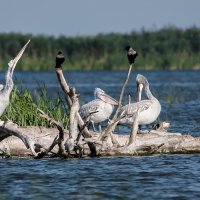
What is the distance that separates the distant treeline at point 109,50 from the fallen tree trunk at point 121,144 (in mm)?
32542

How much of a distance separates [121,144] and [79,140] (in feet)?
2.87

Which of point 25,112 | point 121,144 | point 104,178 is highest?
point 25,112

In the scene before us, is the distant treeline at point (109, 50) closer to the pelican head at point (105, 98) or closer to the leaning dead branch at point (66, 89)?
the pelican head at point (105, 98)

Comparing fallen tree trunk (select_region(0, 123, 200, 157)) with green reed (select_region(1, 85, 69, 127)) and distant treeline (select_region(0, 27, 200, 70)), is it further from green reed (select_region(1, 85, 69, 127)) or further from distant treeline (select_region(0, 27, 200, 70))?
distant treeline (select_region(0, 27, 200, 70))

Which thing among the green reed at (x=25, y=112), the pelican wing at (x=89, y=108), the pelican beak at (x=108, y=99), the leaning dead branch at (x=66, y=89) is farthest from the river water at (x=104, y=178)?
the pelican beak at (x=108, y=99)

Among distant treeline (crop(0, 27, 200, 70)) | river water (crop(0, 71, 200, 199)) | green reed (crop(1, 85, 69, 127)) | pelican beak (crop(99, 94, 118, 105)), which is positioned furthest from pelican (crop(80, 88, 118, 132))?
distant treeline (crop(0, 27, 200, 70))

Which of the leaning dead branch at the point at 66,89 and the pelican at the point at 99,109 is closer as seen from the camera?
the leaning dead branch at the point at 66,89

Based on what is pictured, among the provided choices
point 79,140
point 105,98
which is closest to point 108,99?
point 105,98

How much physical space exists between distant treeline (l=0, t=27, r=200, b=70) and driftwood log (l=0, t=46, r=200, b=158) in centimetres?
3258

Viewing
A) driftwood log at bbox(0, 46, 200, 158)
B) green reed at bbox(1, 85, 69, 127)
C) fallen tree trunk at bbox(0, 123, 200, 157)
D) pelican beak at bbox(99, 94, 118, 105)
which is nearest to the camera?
driftwood log at bbox(0, 46, 200, 158)

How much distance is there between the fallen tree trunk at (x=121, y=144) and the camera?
1365 centimetres

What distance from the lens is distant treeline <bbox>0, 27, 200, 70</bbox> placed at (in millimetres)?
47844

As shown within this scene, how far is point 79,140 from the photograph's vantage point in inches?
523

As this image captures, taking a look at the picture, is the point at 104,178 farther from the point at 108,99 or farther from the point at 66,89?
the point at 108,99
